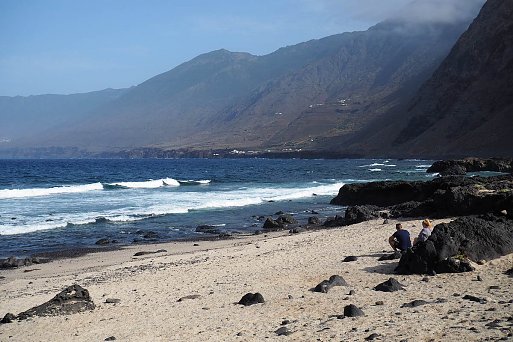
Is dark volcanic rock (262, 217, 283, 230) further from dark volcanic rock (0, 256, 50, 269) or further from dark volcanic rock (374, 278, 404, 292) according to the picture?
dark volcanic rock (374, 278, 404, 292)

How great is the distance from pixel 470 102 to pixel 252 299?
346 feet

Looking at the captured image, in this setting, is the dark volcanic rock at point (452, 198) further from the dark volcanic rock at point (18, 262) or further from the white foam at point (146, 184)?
the white foam at point (146, 184)

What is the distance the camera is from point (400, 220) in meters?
22.1

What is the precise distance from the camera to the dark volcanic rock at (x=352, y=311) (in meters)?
9.55

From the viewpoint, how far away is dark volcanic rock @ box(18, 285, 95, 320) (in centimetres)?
1166

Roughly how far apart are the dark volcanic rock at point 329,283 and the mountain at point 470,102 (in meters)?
80.3

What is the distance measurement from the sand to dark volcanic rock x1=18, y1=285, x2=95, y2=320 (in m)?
0.29

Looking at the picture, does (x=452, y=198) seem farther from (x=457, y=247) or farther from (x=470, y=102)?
(x=470, y=102)

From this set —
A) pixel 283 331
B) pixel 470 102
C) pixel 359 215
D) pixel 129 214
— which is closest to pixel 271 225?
pixel 359 215

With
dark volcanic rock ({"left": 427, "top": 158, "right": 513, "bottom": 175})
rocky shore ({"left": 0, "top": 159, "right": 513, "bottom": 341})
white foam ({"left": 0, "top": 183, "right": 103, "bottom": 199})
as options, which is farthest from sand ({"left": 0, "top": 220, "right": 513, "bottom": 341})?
dark volcanic rock ({"left": 427, "top": 158, "right": 513, "bottom": 175})

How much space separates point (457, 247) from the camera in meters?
12.7

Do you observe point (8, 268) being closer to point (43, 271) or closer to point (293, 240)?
point (43, 271)

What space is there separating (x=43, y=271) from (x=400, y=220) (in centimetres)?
1276

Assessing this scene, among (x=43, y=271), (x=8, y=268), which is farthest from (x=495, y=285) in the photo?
(x=8, y=268)
